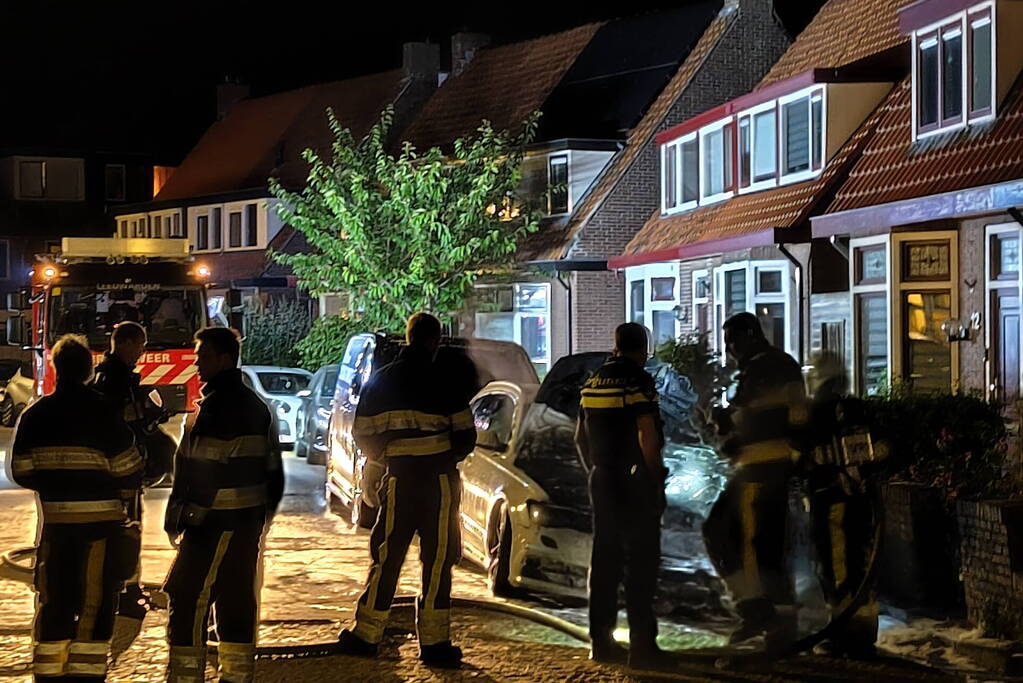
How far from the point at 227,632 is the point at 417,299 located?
22176 mm

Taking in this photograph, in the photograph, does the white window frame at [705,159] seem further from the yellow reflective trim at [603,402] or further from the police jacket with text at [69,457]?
the police jacket with text at [69,457]

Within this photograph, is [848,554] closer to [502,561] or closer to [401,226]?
[502,561]

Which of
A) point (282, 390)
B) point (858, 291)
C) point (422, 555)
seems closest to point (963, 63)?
point (858, 291)

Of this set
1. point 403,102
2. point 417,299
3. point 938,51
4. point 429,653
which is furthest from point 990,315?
point 403,102

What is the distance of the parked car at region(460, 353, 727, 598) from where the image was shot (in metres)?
9.64

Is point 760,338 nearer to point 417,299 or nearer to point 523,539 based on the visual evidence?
point 523,539

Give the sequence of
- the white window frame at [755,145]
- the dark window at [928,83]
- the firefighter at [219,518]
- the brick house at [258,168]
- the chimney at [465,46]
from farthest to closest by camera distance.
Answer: the brick house at [258,168] → the chimney at [465,46] → the white window frame at [755,145] → the dark window at [928,83] → the firefighter at [219,518]

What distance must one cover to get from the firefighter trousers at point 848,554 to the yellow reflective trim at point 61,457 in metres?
3.96

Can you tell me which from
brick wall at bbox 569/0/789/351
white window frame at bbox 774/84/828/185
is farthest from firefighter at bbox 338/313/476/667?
brick wall at bbox 569/0/789/351

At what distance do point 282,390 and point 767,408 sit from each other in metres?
14.6

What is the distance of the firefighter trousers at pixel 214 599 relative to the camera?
6.80 meters

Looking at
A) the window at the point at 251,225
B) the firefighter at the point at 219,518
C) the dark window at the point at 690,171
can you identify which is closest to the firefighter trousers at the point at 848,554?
the firefighter at the point at 219,518

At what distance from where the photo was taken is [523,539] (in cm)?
977

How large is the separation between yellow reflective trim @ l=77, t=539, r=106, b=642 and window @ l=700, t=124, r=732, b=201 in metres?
19.3
